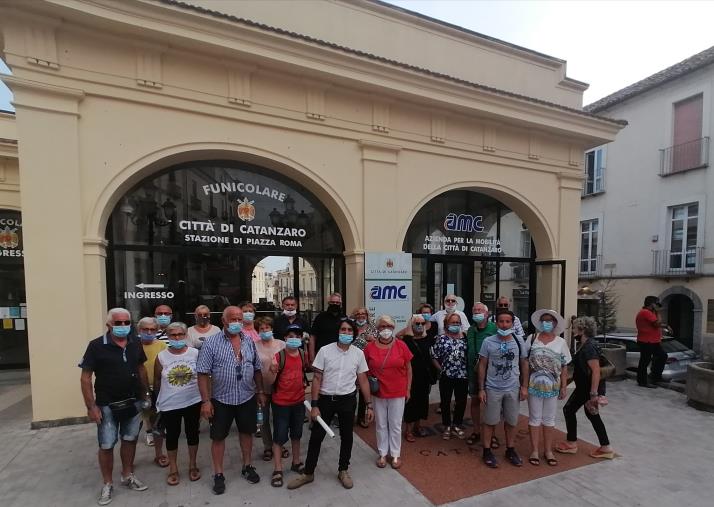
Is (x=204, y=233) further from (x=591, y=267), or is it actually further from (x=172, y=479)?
(x=591, y=267)

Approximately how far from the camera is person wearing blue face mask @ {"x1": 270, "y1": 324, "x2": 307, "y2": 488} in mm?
3455

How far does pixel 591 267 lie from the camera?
50.4 feet

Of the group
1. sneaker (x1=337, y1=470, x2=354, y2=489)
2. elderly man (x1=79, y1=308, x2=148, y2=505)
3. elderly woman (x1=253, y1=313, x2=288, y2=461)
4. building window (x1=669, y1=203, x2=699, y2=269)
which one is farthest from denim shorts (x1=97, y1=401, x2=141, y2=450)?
building window (x1=669, y1=203, x2=699, y2=269)

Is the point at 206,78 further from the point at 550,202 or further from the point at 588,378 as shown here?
the point at 550,202

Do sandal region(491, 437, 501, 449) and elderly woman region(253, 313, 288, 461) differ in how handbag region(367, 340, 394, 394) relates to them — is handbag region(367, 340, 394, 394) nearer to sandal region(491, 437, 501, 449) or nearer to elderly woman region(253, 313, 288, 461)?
elderly woman region(253, 313, 288, 461)

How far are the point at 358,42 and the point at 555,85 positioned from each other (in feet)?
16.4

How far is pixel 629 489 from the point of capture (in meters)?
3.45

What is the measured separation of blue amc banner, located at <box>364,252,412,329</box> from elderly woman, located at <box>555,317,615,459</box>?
2997 mm

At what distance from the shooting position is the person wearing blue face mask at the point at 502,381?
3.82 metres

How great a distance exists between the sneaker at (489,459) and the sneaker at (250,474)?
2411mm

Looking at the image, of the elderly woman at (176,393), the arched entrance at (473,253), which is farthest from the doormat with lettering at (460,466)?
the arched entrance at (473,253)

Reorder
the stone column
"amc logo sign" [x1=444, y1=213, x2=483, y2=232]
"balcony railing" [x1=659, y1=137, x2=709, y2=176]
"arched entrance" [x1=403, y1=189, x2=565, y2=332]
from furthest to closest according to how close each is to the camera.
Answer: "balcony railing" [x1=659, y1=137, x2=709, y2=176]
"amc logo sign" [x1=444, y1=213, x2=483, y2=232]
"arched entrance" [x1=403, y1=189, x2=565, y2=332]
the stone column

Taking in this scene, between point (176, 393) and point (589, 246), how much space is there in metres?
17.2

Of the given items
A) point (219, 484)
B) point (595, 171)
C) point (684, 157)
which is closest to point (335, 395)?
point (219, 484)
